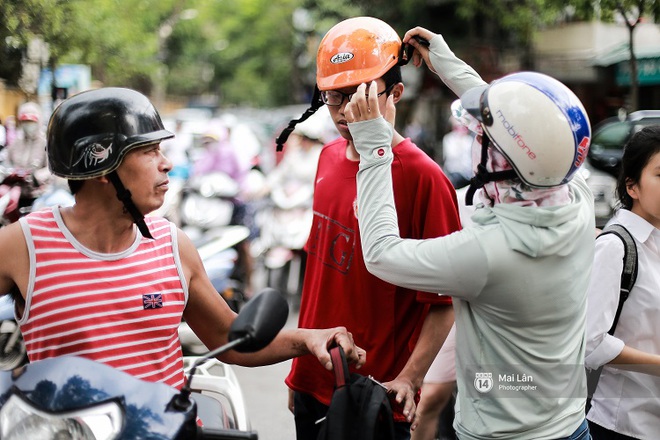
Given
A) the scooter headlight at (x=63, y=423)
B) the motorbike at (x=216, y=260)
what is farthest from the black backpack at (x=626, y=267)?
the motorbike at (x=216, y=260)

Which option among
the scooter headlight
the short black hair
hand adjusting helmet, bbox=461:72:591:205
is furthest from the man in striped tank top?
the short black hair

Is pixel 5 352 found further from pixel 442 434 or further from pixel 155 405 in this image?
pixel 155 405

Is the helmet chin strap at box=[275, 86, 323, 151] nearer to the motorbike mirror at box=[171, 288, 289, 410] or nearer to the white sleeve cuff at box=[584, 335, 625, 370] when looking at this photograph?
the motorbike mirror at box=[171, 288, 289, 410]

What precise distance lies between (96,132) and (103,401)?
2.57ft

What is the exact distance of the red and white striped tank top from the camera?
92.4 inches

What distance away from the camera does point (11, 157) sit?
10008 millimetres

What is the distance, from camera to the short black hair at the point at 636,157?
298 centimetres

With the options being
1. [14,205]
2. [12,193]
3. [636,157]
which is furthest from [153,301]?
[12,193]

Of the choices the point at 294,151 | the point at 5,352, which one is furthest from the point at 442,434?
the point at 294,151

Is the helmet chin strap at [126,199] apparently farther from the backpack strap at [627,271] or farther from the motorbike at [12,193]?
the motorbike at [12,193]

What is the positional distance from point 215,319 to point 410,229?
692 millimetres

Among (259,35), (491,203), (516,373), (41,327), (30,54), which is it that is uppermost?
(259,35)

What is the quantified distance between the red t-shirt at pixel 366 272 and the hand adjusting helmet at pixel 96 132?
76cm

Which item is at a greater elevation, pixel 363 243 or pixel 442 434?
pixel 363 243
